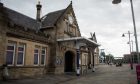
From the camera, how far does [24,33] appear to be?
74.1 ft

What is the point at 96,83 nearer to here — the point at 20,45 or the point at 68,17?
the point at 20,45

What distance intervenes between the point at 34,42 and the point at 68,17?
33.8 feet

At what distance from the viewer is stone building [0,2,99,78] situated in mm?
20391

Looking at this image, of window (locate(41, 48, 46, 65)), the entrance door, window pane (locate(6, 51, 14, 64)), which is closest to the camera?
window pane (locate(6, 51, 14, 64))

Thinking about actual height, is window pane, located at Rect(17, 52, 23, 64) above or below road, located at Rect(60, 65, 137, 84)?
above

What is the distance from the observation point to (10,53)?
20.9 meters

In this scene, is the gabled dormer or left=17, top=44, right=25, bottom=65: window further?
the gabled dormer

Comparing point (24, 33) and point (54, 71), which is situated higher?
point (24, 33)

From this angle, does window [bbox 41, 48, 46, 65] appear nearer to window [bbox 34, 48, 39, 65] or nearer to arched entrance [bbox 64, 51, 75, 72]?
window [bbox 34, 48, 39, 65]

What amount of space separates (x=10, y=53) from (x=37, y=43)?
503cm

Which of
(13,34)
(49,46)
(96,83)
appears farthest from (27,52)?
(96,83)

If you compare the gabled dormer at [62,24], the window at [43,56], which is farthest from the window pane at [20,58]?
the gabled dormer at [62,24]

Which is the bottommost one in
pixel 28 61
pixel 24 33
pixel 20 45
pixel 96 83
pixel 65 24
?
pixel 96 83

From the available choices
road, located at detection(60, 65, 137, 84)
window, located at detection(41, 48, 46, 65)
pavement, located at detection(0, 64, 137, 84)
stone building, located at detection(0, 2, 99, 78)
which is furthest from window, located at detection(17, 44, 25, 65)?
road, located at detection(60, 65, 137, 84)
